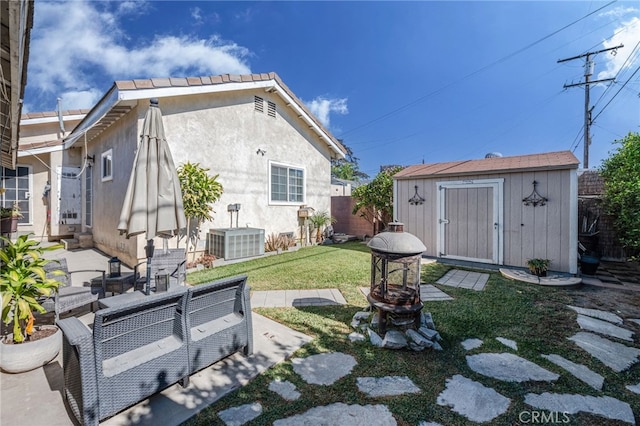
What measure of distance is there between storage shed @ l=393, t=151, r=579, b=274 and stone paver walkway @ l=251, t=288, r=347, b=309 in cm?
449

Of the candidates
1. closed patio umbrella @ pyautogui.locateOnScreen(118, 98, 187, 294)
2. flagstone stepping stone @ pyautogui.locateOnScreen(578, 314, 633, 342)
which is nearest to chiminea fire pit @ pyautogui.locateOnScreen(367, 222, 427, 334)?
flagstone stepping stone @ pyautogui.locateOnScreen(578, 314, 633, 342)

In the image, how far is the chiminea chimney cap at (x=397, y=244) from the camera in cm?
339

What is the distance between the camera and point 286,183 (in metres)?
10.6

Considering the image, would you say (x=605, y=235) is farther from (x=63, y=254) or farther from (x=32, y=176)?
(x=32, y=176)

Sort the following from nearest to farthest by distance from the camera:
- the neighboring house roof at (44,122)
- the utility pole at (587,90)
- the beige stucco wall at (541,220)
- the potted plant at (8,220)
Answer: the beige stucco wall at (541,220) < the potted plant at (8,220) < the neighboring house roof at (44,122) < the utility pole at (587,90)

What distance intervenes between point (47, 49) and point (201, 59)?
16.0 ft

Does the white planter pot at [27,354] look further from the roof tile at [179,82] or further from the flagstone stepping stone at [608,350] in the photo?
the roof tile at [179,82]

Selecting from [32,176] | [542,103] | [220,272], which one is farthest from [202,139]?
[542,103]

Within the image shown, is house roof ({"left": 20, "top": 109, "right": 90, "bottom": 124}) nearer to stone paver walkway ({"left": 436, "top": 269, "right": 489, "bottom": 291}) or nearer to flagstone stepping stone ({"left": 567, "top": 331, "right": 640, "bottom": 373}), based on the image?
stone paver walkway ({"left": 436, "top": 269, "right": 489, "bottom": 291})

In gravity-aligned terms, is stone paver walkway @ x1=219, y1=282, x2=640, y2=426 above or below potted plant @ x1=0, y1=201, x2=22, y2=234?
below

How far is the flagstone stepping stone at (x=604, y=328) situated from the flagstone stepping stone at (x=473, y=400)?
2499mm

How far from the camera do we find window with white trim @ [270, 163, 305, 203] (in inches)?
399

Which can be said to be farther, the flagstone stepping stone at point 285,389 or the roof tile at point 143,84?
the roof tile at point 143,84

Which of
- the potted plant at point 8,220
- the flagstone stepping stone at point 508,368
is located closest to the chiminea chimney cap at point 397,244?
the flagstone stepping stone at point 508,368
